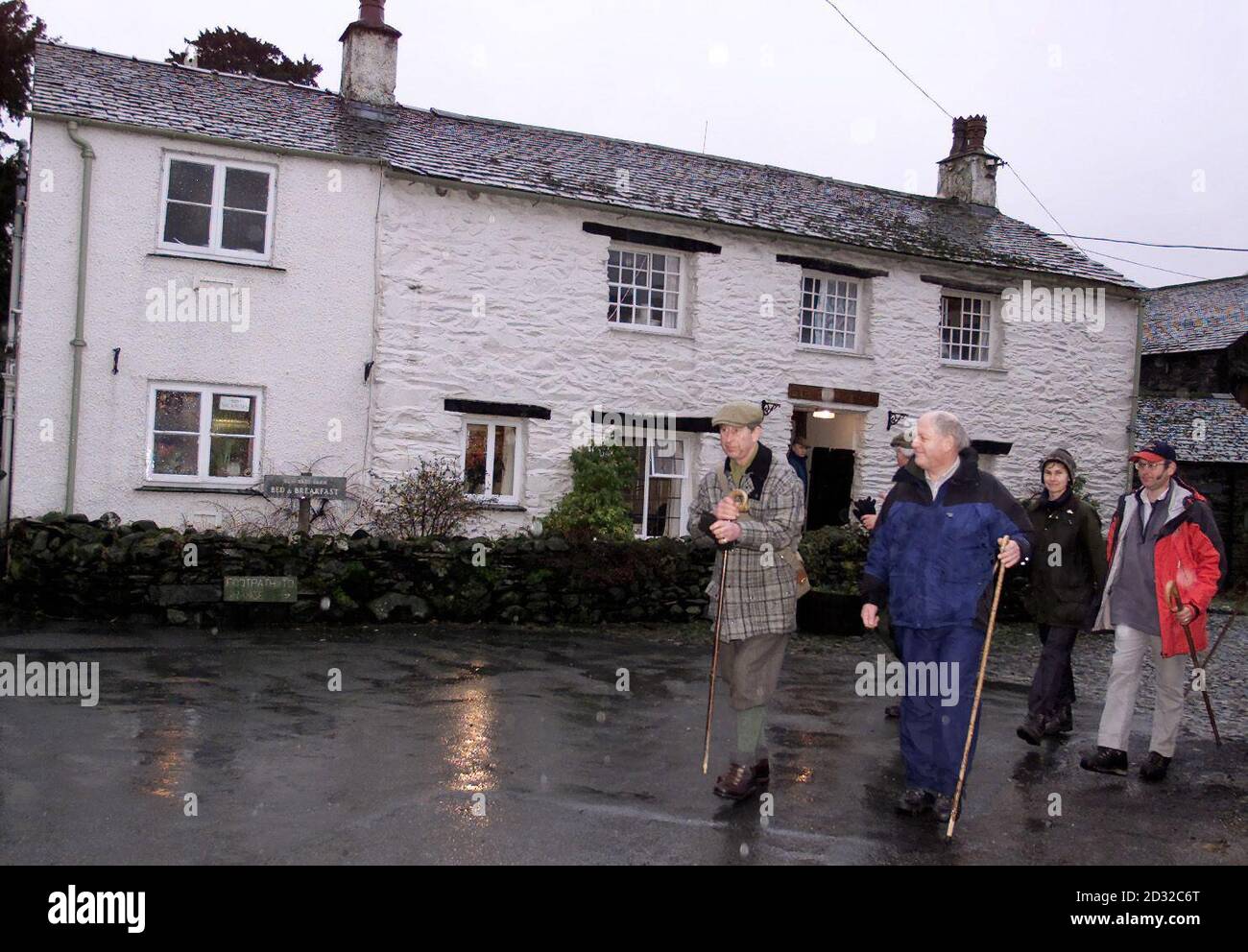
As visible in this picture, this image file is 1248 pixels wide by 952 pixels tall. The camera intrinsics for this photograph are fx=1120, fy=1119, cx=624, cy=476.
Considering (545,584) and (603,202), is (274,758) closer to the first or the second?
(545,584)

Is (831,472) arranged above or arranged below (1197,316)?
below

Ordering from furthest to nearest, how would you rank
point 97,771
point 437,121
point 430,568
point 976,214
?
point 976,214 < point 437,121 < point 430,568 < point 97,771

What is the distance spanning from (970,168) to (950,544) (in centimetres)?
1955

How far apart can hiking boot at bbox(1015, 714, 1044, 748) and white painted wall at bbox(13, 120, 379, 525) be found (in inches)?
381

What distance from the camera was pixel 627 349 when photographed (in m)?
16.6

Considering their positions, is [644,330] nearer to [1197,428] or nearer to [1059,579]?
[1059,579]

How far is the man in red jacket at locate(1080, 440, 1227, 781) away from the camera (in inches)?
259

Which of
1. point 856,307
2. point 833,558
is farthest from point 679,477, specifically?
point 856,307

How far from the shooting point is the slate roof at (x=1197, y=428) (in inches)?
985
